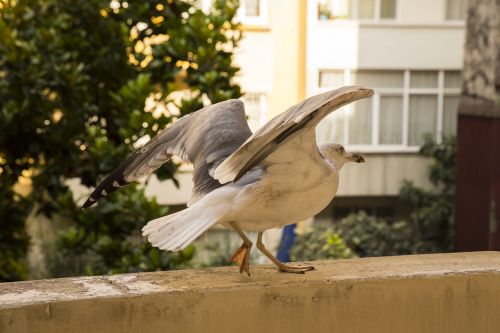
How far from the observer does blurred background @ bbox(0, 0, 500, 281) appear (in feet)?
16.8

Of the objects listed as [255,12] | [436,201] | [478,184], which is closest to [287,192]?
[478,184]

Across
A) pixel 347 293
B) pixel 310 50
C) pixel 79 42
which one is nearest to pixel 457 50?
pixel 310 50

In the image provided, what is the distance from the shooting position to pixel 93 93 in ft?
18.5

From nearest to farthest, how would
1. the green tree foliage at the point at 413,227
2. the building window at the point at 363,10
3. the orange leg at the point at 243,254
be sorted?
the orange leg at the point at 243,254 → the green tree foliage at the point at 413,227 → the building window at the point at 363,10

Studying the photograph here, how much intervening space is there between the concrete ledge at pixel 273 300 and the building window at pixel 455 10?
39.0ft

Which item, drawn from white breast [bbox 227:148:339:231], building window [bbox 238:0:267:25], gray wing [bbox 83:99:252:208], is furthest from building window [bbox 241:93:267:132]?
white breast [bbox 227:148:339:231]

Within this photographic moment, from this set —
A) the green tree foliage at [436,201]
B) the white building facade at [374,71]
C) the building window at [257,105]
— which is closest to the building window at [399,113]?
the white building facade at [374,71]

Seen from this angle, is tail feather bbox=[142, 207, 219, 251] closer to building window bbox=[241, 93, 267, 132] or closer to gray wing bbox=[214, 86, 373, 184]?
gray wing bbox=[214, 86, 373, 184]

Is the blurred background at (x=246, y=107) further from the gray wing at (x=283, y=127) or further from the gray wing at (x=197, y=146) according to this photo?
the gray wing at (x=283, y=127)

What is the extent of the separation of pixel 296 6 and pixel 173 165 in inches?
334

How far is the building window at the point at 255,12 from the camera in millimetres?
13031

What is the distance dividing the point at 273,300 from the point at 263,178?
0.35m

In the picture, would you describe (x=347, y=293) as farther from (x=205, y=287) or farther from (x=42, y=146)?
(x=42, y=146)

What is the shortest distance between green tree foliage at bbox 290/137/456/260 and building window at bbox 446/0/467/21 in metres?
1.91
